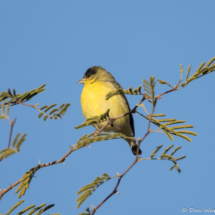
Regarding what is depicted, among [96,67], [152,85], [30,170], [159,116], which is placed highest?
[96,67]

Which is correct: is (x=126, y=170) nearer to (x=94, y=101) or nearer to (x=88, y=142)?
(x=88, y=142)

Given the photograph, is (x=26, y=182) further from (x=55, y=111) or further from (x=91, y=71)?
(x=91, y=71)

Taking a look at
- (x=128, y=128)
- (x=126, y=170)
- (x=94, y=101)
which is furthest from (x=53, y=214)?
(x=128, y=128)

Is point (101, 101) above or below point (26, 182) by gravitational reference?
above

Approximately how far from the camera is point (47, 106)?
2.90m

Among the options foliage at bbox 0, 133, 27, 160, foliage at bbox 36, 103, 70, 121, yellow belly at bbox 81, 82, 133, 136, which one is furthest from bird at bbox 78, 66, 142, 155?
foliage at bbox 0, 133, 27, 160

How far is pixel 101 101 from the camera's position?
510cm

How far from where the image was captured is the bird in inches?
201

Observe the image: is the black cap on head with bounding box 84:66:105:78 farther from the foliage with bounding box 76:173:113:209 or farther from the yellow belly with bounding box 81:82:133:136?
the foliage with bounding box 76:173:113:209

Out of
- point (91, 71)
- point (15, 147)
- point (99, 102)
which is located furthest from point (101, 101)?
point (15, 147)

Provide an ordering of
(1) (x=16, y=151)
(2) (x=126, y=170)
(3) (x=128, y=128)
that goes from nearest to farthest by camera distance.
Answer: (1) (x=16, y=151) < (2) (x=126, y=170) < (3) (x=128, y=128)

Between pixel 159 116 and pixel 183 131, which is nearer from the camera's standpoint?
pixel 183 131

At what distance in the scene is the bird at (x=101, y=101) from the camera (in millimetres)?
5109

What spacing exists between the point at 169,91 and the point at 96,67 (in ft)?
14.0
